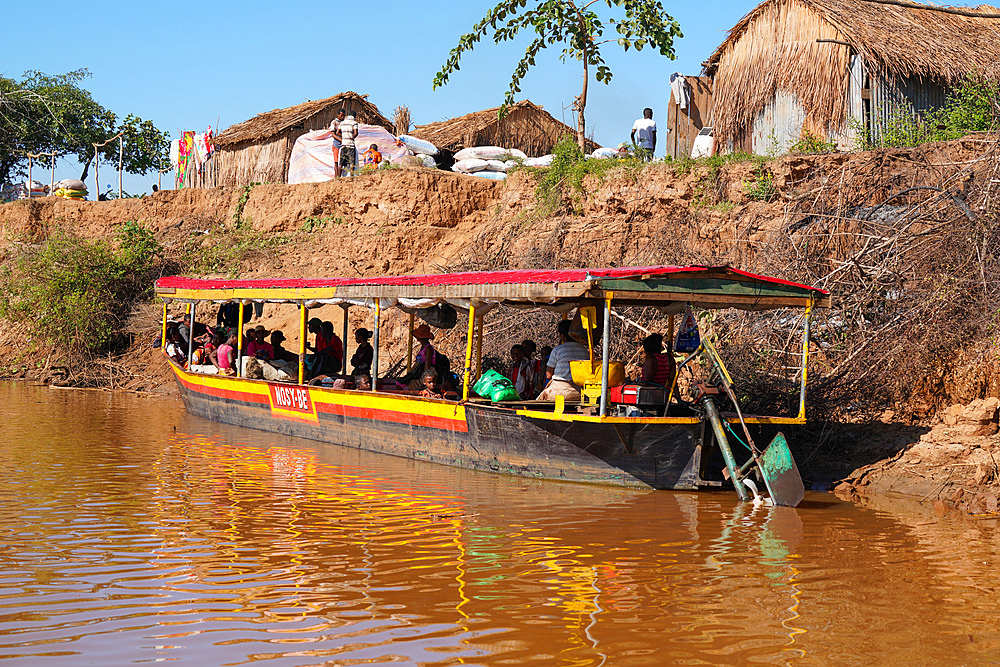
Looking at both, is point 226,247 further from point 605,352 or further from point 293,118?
point 605,352

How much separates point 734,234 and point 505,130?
10468mm

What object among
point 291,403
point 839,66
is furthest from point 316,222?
point 839,66

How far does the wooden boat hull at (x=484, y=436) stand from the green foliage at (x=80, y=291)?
813cm

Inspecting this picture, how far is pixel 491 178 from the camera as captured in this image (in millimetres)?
21141

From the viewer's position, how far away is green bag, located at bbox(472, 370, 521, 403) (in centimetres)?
1002

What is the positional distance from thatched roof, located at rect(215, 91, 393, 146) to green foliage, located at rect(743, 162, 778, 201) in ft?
42.1

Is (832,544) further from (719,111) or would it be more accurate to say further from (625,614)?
(719,111)

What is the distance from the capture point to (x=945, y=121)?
1559 centimetres

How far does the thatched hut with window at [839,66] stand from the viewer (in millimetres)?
15648

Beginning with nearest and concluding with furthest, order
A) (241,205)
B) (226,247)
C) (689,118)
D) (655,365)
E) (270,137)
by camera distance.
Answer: (655,365) → (689,118) → (226,247) → (241,205) → (270,137)

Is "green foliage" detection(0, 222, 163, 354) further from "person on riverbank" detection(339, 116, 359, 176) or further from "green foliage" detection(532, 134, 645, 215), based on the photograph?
"green foliage" detection(532, 134, 645, 215)

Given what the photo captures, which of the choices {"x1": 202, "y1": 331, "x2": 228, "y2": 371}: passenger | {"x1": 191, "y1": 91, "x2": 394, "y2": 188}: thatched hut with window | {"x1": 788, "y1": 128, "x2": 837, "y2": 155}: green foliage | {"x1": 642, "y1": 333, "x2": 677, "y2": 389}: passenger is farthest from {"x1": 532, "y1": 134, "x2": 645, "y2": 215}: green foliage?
{"x1": 191, "y1": 91, "x2": 394, "y2": 188}: thatched hut with window

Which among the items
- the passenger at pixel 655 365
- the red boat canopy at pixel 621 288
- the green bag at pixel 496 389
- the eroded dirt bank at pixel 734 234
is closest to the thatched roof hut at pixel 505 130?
the eroded dirt bank at pixel 734 234

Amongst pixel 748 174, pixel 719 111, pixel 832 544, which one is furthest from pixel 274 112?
pixel 832 544
